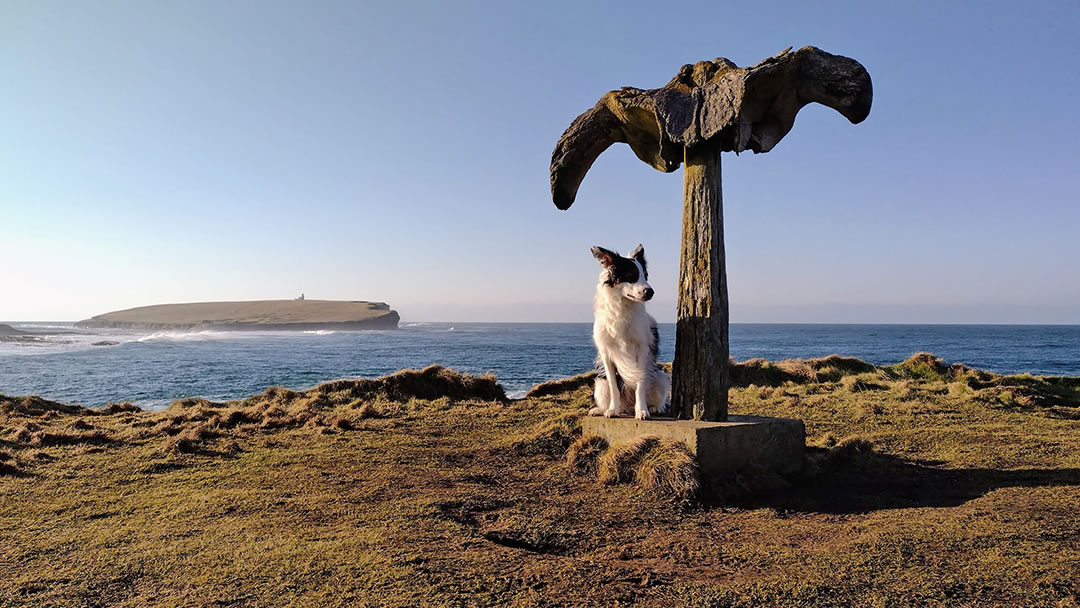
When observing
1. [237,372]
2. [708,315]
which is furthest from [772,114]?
[237,372]

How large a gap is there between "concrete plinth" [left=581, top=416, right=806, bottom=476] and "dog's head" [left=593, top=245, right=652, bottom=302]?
126cm

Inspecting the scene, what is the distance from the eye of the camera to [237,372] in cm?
3959

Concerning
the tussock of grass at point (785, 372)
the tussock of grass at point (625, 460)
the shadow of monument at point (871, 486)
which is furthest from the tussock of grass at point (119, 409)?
the tussock of grass at point (785, 372)

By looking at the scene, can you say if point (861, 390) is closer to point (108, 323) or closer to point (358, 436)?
point (358, 436)

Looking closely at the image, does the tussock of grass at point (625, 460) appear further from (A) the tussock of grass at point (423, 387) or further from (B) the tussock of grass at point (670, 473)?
(A) the tussock of grass at point (423, 387)

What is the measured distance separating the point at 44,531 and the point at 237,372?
126 feet

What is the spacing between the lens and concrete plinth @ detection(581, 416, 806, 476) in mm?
5516

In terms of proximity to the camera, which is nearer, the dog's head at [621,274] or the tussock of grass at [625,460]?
the tussock of grass at [625,460]

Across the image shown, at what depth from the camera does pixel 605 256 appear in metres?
6.10

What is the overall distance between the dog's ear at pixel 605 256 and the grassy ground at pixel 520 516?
185cm

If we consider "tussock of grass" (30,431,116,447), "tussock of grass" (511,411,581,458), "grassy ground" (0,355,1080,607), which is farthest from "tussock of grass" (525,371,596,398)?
"tussock of grass" (30,431,116,447)

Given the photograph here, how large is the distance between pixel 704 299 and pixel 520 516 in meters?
2.80

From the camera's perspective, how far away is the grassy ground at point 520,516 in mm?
3404

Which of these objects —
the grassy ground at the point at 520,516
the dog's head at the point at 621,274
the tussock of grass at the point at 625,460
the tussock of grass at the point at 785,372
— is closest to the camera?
the grassy ground at the point at 520,516
